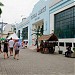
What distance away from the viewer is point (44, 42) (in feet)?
105

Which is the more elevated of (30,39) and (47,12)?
(47,12)

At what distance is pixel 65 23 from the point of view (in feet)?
110

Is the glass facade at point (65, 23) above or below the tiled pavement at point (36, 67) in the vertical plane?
above

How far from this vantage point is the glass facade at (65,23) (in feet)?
101

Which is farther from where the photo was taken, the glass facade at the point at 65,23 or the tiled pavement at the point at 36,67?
the glass facade at the point at 65,23

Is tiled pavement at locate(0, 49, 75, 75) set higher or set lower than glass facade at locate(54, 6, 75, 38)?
lower

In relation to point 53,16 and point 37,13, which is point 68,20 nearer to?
point 53,16

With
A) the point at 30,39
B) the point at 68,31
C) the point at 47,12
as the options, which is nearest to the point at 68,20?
the point at 68,31

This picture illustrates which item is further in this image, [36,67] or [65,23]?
[65,23]

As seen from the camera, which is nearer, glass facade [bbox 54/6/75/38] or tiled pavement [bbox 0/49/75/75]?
tiled pavement [bbox 0/49/75/75]

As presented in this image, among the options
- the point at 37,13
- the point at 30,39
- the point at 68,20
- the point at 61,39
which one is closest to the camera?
the point at 68,20

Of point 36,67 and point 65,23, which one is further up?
point 65,23

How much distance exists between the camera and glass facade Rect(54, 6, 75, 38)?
30.9m

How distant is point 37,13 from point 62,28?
1508cm
